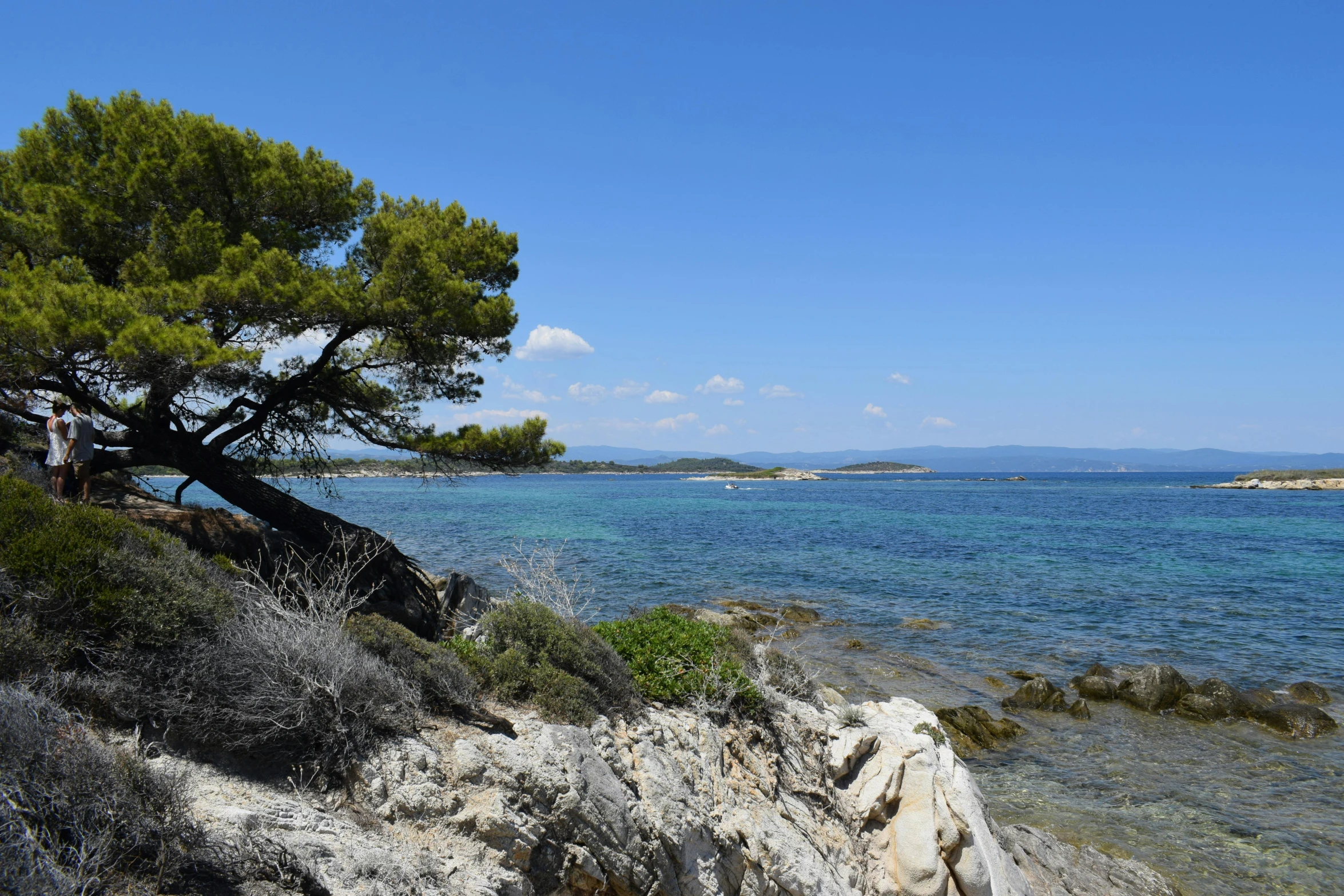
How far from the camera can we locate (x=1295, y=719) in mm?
13094

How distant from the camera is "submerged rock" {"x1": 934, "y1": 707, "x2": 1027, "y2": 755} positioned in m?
12.3

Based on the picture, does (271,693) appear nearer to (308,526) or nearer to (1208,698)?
(308,526)

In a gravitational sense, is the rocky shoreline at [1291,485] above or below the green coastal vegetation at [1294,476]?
below

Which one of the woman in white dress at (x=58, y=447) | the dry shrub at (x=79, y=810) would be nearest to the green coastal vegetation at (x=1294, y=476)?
the woman in white dress at (x=58, y=447)

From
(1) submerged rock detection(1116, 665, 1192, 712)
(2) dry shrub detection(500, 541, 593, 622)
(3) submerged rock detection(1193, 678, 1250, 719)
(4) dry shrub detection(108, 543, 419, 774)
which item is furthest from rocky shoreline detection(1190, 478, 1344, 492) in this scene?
(4) dry shrub detection(108, 543, 419, 774)

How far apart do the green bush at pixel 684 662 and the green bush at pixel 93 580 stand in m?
4.21

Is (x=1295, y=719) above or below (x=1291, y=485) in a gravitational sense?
below

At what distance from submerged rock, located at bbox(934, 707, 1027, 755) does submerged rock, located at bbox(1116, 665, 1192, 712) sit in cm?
312

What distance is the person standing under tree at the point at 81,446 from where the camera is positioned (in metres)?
11.0

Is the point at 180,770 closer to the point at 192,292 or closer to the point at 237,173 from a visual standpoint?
the point at 192,292

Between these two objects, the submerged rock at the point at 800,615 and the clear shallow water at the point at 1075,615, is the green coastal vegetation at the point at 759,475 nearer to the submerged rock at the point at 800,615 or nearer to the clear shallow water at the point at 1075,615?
the clear shallow water at the point at 1075,615

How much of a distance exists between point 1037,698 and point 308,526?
15.2 metres

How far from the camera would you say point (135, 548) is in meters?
6.00

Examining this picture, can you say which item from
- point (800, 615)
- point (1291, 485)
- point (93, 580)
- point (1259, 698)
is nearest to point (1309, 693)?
point (1259, 698)
